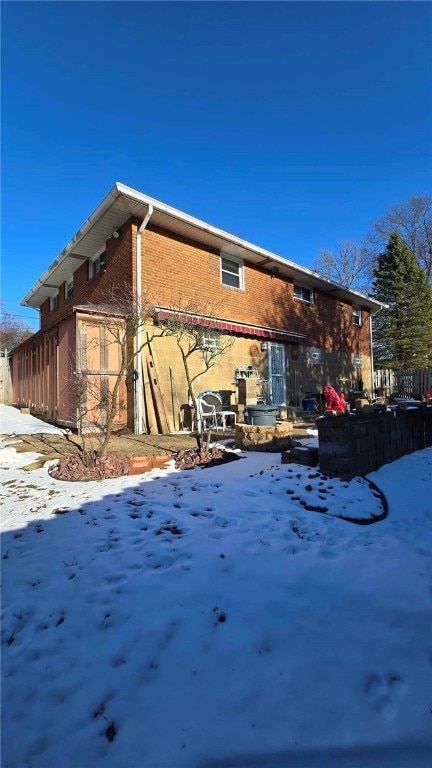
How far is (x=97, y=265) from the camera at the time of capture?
40.2 feet

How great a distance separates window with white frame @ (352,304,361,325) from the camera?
19.4 metres

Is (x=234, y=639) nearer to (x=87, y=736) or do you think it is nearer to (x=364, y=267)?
(x=87, y=736)

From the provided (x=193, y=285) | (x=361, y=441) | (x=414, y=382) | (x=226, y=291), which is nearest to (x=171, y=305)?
(x=193, y=285)

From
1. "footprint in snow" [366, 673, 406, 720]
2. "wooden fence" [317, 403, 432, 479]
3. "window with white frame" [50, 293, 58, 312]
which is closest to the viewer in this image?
"footprint in snow" [366, 673, 406, 720]

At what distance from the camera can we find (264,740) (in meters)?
1.50

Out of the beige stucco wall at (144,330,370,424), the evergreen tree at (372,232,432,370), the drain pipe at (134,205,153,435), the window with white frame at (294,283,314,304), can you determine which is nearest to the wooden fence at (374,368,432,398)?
the beige stucco wall at (144,330,370,424)

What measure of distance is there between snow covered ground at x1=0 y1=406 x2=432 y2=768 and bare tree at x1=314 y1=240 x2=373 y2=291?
29.0 m

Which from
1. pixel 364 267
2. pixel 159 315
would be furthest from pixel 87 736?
pixel 364 267

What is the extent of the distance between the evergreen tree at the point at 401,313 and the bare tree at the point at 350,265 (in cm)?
311

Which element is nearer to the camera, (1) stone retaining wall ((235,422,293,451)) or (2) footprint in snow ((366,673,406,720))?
(2) footprint in snow ((366,673,406,720))

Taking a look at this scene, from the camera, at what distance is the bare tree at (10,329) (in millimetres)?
35000

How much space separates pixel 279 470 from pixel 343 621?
8.96 feet

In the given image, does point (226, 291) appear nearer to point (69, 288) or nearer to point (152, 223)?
point (152, 223)

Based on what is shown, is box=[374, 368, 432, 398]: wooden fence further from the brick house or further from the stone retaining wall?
the stone retaining wall
